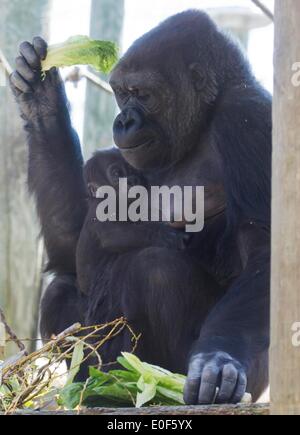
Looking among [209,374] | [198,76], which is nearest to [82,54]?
[198,76]

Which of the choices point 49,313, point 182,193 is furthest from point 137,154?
point 49,313

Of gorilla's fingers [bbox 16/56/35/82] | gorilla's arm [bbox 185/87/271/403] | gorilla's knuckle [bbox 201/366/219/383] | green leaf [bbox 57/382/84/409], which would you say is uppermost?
gorilla's fingers [bbox 16/56/35/82]

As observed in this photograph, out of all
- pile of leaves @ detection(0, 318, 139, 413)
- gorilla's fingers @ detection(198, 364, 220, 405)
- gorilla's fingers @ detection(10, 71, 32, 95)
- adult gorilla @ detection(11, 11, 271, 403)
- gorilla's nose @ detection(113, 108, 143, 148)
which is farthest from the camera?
gorilla's fingers @ detection(10, 71, 32, 95)

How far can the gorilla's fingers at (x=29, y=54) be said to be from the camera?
555 cm

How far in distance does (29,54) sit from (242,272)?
183 cm

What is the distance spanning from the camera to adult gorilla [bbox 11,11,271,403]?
→ 4.84 m

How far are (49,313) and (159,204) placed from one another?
1.04 metres

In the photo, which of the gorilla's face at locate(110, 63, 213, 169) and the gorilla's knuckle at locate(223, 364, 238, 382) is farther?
the gorilla's face at locate(110, 63, 213, 169)

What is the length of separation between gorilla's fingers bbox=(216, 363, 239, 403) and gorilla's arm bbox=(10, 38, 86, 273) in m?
2.59

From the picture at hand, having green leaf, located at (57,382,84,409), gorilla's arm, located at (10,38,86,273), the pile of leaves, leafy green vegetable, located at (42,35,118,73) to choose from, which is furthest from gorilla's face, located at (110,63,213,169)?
green leaf, located at (57,382,84,409)

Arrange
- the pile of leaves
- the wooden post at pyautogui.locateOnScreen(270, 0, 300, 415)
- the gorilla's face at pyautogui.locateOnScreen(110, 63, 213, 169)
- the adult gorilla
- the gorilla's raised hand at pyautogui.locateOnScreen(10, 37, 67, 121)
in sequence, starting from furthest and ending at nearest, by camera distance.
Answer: the gorilla's raised hand at pyautogui.locateOnScreen(10, 37, 67, 121)
the gorilla's face at pyautogui.locateOnScreen(110, 63, 213, 169)
the adult gorilla
the pile of leaves
the wooden post at pyautogui.locateOnScreen(270, 0, 300, 415)

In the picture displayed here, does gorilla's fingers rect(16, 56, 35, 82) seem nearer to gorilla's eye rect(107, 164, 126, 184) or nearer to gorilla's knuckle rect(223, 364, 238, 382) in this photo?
gorilla's eye rect(107, 164, 126, 184)

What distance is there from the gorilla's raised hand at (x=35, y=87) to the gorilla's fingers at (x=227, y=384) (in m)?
2.52
